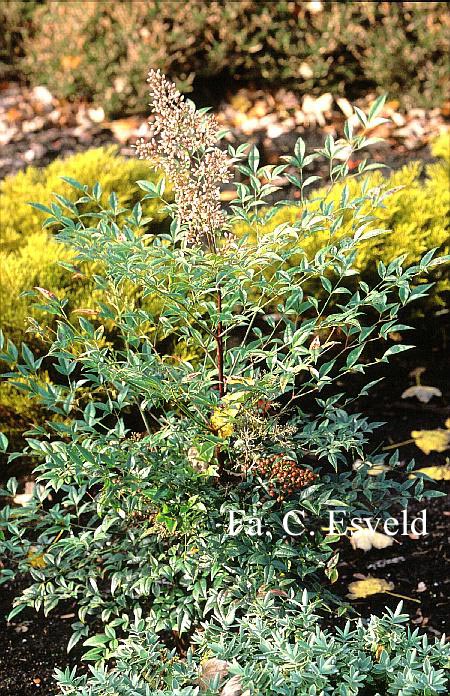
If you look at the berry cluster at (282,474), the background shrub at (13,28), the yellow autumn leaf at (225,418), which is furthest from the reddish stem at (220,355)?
the background shrub at (13,28)

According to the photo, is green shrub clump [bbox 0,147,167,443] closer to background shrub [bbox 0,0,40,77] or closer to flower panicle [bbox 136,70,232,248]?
flower panicle [bbox 136,70,232,248]

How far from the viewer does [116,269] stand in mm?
2145

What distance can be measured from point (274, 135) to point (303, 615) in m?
4.69

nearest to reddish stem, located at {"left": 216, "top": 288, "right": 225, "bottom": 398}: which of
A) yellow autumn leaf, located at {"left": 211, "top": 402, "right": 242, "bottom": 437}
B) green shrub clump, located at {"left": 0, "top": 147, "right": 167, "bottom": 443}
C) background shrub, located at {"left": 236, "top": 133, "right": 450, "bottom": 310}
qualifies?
yellow autumn leaf, located at {"left": 211, "top": 402, "right": 242, "bottom": 437}

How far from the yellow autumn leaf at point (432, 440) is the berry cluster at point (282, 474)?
4.30 feet

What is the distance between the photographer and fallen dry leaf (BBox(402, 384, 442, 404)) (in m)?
3.83

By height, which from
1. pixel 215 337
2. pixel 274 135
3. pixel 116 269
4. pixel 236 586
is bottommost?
pixel 274 135

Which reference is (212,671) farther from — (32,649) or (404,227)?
(404,227)

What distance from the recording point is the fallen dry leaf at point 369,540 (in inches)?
120

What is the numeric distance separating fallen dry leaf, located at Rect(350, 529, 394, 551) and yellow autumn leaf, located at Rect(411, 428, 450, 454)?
564 mm

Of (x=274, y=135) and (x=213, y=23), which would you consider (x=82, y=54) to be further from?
(x=274, y=135)

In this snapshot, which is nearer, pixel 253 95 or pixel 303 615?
pixel 303 615

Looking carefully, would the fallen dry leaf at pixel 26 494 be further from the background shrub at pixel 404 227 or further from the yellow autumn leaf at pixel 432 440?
the yellow autumn leaf at pixel 432 440

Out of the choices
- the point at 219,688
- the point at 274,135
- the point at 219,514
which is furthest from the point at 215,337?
the point at 274,135
